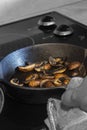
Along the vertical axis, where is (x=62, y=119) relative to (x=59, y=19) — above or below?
above

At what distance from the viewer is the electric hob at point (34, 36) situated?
2.43 feet

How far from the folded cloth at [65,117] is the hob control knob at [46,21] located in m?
0.54

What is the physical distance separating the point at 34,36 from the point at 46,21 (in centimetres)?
8

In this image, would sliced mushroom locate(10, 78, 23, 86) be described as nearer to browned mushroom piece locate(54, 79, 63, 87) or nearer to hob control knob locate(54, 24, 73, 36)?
browned mushroom piece locate(54, 79, 63, 87)

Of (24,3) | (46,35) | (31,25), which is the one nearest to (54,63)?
(46,35)

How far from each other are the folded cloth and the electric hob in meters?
0.12

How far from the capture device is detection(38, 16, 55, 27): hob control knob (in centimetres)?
111

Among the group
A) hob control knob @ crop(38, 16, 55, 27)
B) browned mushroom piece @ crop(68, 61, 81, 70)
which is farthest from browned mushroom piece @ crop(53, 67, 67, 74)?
hob control knob @ crop(38, 16, 55, 27)

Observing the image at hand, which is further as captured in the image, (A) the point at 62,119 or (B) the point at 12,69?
(B) the point at 12,69

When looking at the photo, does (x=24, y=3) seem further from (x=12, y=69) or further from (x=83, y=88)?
(x=83, y=88)

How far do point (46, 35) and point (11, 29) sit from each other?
0.15 meters

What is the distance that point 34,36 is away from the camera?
3.54ft

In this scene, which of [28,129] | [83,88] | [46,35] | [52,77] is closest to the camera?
[83,88]

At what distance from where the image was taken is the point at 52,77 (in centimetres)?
86
